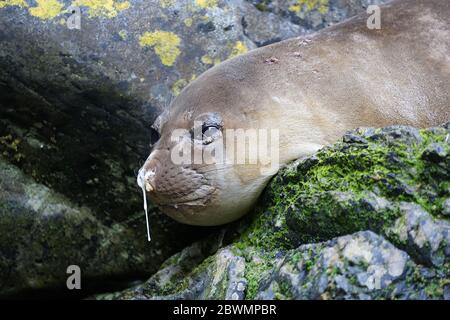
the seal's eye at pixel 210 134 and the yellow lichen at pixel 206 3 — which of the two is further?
the yellow lichen at pixel 206 3

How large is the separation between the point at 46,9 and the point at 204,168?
5.64ft

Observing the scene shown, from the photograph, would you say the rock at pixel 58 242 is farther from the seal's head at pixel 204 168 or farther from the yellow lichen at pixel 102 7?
the yellow lichen at pixel 102 7

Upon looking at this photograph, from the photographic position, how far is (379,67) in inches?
140

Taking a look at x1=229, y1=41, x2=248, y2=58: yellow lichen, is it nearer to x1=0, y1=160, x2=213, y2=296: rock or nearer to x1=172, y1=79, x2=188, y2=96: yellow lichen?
x1=172, y1=79, x2=188, y2=96: yellow lichen

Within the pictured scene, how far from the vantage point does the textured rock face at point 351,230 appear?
2.26 meters

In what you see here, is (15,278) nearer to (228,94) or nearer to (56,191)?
(56,191)

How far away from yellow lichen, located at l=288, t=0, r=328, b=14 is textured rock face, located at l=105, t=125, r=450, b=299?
1.94m

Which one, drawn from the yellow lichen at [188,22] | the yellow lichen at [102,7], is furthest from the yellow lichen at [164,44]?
the yellow lichen at [102,7]

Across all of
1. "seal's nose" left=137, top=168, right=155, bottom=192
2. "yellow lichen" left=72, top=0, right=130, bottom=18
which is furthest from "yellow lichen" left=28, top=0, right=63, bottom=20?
"seal's nose" left=137, top=168, right=155, bottom=192

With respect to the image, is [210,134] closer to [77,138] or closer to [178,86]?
[178,86]

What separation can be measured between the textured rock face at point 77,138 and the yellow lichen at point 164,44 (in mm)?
12
